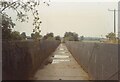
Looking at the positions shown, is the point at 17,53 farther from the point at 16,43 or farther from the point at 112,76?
the point at 112,76

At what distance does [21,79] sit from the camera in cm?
1158

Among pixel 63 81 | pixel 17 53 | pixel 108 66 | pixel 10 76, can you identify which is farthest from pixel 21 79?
pixel 108 66

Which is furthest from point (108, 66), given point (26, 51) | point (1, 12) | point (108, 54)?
point (26, 51)

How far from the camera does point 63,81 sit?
13.7m

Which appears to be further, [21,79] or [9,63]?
[21,79]

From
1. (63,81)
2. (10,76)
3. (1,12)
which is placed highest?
(1,12)

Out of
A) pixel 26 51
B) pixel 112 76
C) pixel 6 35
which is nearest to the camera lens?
pixel 112 76

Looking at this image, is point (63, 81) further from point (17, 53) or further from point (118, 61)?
point (118, 61)

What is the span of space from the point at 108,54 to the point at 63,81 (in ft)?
15.4

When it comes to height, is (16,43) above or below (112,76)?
above

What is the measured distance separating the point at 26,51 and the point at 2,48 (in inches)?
160

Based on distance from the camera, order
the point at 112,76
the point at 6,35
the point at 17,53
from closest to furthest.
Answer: the point at 112,76, the point at 6,35, the point at 17,53

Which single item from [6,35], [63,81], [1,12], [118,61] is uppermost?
[1,12]

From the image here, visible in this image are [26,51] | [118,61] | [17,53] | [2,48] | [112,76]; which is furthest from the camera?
[26,51]
